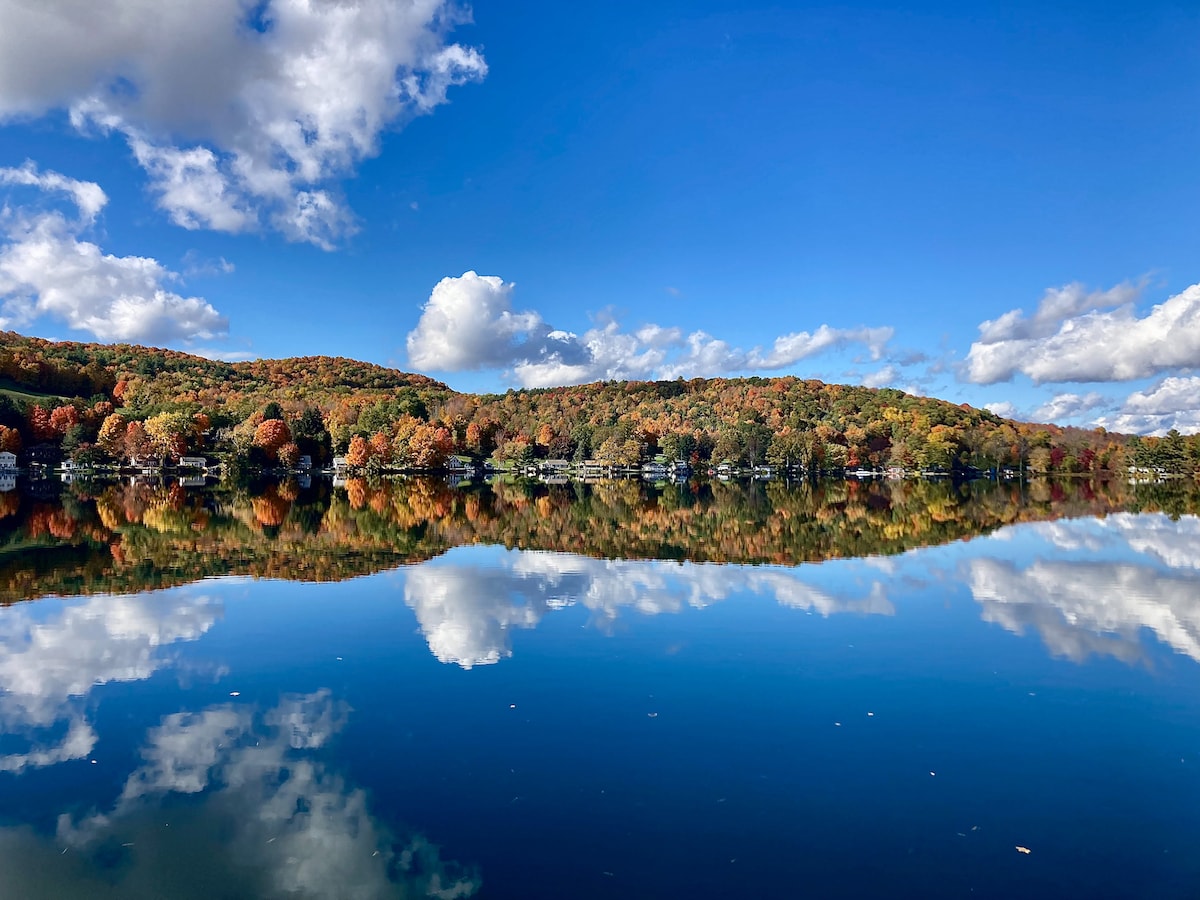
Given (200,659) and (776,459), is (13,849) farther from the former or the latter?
(776,459)

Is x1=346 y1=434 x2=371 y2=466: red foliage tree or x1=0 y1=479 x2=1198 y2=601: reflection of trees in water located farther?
x1=346 y1=434 x2=371 y2=466: red foliage tree

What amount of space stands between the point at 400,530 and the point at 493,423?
343 feet

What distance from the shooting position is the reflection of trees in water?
21453mm

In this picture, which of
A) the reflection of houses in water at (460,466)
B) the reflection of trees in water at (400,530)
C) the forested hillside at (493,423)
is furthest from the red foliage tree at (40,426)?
the reflection of trees in water at (400,530)

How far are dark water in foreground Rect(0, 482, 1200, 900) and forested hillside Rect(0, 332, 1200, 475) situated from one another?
91.9m

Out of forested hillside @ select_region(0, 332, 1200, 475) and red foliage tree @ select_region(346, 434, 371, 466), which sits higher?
forested hillside @ select_region(0, 332, 1200, 475)

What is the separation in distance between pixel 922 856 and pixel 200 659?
10686 millimetres

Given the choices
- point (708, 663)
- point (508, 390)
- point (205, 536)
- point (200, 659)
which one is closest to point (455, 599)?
point (200, 659)

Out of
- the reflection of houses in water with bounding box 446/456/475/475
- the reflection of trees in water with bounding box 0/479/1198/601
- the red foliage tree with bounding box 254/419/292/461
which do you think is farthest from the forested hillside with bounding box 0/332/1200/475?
the reflection of trees in water with bounding box 0/479/1198/601

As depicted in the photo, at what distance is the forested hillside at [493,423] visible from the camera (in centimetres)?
10250

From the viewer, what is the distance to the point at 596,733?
356 inches

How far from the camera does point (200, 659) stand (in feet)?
39.9

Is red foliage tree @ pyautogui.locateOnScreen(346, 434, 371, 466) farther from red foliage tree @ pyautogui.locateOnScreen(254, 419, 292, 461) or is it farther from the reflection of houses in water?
the reflection of houses in water

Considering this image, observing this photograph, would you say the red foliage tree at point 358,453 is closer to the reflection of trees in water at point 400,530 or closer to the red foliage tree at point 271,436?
the red foliage tree at point 271,436
